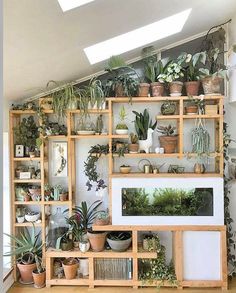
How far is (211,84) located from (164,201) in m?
1.61

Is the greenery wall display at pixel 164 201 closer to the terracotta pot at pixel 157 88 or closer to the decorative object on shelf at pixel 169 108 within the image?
the decorative object on shelf at pixel 169 108

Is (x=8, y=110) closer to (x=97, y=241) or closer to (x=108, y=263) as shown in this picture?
(x=97, y=241)

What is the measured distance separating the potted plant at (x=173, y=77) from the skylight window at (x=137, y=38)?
39 centimetres

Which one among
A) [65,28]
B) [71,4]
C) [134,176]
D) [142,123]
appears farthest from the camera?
[142,123]

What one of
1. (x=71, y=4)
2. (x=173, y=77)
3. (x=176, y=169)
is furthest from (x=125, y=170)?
(x=71, y=4)

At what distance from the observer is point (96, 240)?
4.00 m

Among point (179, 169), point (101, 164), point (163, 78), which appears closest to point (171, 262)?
point (179, 169)

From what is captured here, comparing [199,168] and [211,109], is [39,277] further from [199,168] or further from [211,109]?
[211,109]

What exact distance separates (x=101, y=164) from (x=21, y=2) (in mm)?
2814

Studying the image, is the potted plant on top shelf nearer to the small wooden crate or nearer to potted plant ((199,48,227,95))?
potted plant ((199,48,227,95))

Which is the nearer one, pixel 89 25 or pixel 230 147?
pixel 89 25

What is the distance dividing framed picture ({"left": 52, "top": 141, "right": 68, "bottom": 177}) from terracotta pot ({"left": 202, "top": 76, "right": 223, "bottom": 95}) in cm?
204

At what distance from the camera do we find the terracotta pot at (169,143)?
4059 mm

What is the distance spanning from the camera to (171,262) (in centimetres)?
430
